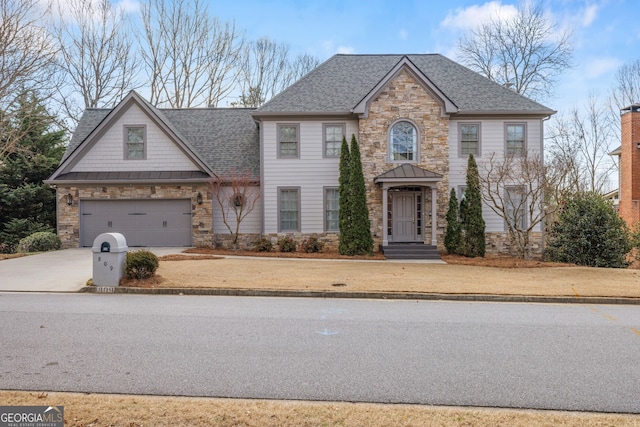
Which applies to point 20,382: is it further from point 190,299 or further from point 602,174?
point 602,174

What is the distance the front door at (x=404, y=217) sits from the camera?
746 inches

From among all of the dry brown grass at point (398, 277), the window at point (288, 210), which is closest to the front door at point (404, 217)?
the dry brown grass at point (398, 277)

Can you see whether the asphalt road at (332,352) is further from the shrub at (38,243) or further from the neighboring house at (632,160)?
the neighboring house at (632,160)

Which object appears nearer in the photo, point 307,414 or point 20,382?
point 307,414

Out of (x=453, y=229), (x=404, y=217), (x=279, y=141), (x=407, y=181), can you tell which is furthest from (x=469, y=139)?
(x=279, y=141)

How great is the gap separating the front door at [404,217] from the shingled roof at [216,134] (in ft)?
20.6

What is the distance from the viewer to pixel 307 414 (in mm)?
3793

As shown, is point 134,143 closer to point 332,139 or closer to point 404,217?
point 332,139

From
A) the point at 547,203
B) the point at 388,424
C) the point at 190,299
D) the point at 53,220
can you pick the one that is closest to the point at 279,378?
the point at 388,424

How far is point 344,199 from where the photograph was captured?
18.0 meters

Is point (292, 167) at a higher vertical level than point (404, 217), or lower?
higher

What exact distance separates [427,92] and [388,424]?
16.6m

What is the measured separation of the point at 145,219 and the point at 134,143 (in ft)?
10.9

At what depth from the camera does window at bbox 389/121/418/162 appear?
18.6 m
